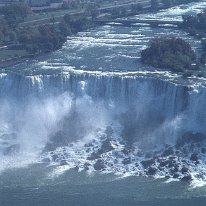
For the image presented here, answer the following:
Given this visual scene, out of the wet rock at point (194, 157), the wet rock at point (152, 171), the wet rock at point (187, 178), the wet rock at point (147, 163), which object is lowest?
the wet rock at point (187, 178)

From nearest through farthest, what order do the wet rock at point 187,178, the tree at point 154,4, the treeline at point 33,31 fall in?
the wet rock at point 187,178 → the treeline at point 33,31 → the tree at point 154,4

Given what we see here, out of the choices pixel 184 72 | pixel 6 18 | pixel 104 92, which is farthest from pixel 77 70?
pixel 6 18

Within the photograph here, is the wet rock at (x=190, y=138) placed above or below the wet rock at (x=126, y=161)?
above

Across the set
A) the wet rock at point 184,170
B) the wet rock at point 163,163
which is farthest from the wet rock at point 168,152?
the wet rock at point 184,170

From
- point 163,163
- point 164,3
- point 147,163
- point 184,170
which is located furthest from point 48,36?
point 164,3

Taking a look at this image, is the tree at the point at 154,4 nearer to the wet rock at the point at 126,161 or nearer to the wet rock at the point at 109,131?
the wet rock at the point at 109,131

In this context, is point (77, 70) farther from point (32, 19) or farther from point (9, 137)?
point (32, 19)

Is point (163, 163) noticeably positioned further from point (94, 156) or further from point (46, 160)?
point (46, 160)
